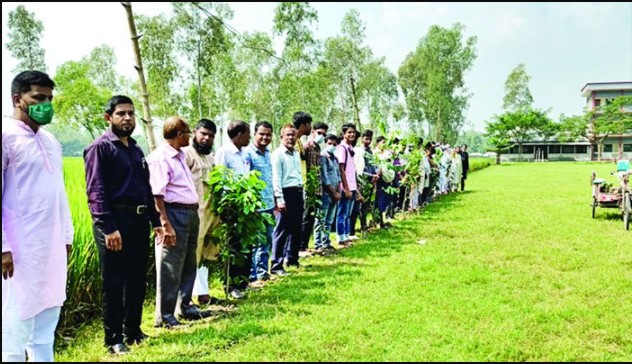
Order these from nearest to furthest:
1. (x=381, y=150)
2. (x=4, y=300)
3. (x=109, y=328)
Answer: (x=4, y=300), (x=109, y=328), (x=381, y=150)

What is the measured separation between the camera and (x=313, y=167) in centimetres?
715

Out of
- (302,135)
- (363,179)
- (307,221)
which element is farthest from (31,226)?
(363,179)

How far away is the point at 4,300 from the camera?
2.82 metres

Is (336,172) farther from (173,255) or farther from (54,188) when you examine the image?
(54,188)

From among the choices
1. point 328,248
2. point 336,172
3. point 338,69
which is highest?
point 338,69

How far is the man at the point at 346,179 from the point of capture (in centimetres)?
816

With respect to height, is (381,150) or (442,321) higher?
(381,150)

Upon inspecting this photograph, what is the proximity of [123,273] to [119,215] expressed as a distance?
44 centimetres

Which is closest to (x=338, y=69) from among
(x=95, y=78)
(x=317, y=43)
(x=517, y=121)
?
(x=317, y=43)

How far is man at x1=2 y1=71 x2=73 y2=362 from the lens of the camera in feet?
9.25

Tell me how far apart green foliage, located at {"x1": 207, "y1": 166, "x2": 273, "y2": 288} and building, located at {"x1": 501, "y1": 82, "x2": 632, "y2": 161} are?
5558 cm

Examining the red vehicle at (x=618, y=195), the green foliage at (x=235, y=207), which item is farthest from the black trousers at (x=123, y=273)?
the red vehicle at (x=618, y=195)

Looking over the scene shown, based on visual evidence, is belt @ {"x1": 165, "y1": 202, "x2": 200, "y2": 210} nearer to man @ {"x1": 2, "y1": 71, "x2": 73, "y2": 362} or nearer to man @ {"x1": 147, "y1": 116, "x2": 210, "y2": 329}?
man @ {"x1": 147, "y1": 116, "x2": 210, "y2": 329}

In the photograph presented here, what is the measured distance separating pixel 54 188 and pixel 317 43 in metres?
27.3
